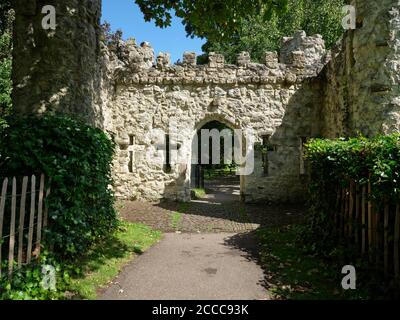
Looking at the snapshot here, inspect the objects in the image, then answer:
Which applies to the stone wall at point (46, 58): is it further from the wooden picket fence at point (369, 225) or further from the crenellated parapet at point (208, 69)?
the crenellated parapet at point (208, 69)

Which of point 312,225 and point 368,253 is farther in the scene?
point 312,225

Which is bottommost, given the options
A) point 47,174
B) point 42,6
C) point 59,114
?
point 47,174

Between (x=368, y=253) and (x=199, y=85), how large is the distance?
797 cm

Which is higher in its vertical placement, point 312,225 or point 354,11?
point 354,11

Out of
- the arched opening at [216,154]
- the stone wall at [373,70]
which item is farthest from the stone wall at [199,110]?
the arched opening at [216,154]

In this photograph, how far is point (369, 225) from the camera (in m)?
4.36

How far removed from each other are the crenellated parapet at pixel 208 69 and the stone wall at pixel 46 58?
16.8ft

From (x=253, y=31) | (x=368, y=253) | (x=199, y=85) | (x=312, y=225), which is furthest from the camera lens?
(x=253, y=31)

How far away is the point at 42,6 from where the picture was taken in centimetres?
567

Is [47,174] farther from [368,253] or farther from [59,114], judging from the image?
[368,253]

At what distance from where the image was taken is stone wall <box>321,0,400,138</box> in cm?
685

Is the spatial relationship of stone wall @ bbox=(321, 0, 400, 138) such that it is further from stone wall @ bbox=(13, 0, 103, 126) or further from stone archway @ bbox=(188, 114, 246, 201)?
stone archway @ bbox=(188, 114, 246, 201)
